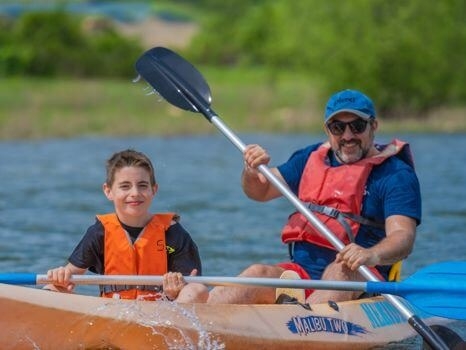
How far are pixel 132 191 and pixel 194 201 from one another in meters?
7.01

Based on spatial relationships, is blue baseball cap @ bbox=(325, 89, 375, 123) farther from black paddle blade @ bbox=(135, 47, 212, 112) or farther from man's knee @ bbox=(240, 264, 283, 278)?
black paddle blade @ bbox=(135, 47, 212, 112)

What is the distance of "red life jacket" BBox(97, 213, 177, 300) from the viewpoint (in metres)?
5.28

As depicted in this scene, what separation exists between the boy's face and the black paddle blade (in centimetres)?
140

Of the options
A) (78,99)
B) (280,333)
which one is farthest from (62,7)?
(280,333)

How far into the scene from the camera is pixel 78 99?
2636 centimetres

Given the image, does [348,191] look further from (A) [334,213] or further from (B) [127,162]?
(B) [127,162]

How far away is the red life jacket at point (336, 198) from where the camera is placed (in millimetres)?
5730

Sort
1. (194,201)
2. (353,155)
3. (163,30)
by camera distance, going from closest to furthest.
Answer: (353,155)
(194,201)
(163,30)

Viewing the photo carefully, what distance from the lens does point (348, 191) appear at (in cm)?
575

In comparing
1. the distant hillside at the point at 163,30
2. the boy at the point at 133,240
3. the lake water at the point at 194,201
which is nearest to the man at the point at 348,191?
the boy at the point at 133,240

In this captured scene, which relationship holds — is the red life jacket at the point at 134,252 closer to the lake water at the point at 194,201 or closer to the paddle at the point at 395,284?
the paddle at the point at 395,284

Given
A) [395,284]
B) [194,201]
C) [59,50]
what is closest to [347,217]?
[395,284]

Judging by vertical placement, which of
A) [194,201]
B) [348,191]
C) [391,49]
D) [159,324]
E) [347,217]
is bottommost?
[159,324]

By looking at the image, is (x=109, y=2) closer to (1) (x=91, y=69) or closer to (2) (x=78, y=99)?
(1) (x=91, y=69)
